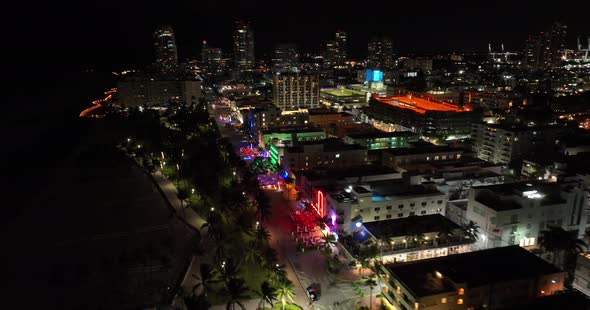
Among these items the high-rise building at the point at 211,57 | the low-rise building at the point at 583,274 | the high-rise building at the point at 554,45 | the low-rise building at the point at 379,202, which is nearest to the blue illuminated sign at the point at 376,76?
the low-rise building at the point at 379,202

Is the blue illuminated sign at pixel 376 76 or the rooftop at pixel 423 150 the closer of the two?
the rooftop at pixel 423 150

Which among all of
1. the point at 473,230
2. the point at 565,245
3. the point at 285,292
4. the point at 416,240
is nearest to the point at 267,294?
the point at 285,292

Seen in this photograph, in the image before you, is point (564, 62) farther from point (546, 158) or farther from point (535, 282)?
point (535, 282)

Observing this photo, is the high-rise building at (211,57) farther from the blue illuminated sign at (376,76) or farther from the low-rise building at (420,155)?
the low-rise building at (420,155)

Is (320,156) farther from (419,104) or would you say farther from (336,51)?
(336,51)

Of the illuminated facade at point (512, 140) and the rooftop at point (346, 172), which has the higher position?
the illuminated facade at point (512, 140)
